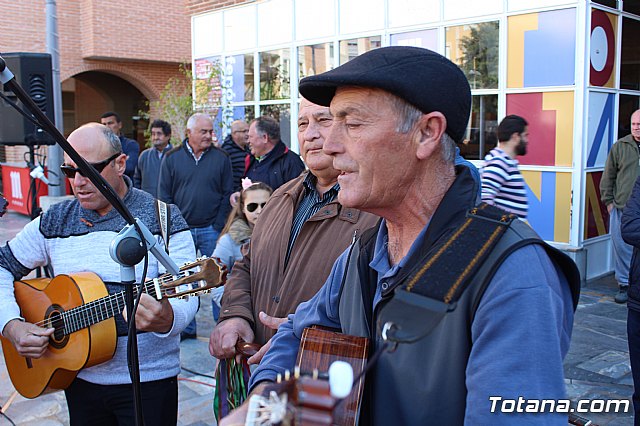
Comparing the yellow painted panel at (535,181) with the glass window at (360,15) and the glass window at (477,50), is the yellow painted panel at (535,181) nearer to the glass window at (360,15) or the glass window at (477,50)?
the glass window at (477,50)

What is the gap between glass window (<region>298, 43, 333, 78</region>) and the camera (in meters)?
9.79

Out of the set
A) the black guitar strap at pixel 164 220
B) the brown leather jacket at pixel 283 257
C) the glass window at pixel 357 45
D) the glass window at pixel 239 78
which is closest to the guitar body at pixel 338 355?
the brown leather jacket at pixel 283 257

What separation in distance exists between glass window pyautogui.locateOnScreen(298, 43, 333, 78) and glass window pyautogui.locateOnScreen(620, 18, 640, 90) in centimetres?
413

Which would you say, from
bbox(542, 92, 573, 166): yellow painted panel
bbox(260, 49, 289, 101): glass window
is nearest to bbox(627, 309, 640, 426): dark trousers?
bbox(542, 92, 573, 166): yellow painted panel

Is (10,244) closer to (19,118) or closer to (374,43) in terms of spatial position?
(19,118)

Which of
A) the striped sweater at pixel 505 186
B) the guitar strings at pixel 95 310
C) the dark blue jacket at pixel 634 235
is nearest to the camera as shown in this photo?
the guitar strings at pixel 95 310

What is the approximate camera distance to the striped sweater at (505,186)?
514 centimetres

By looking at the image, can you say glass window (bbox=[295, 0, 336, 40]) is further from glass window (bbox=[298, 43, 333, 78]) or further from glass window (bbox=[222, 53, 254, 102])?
glass window (bbox=[222, 53, 254, 102])

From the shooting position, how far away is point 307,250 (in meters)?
2.50

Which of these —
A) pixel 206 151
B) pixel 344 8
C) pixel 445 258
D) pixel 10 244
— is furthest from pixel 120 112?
pixel 445 258

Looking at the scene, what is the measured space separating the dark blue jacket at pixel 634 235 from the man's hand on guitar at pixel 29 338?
293 cm

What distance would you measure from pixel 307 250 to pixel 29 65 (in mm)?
3705

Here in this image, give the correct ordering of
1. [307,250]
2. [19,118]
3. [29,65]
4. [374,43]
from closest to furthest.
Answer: [307,250] < [29,65] < [19,118] < [374,43]

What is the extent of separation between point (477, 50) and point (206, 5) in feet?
20.0
